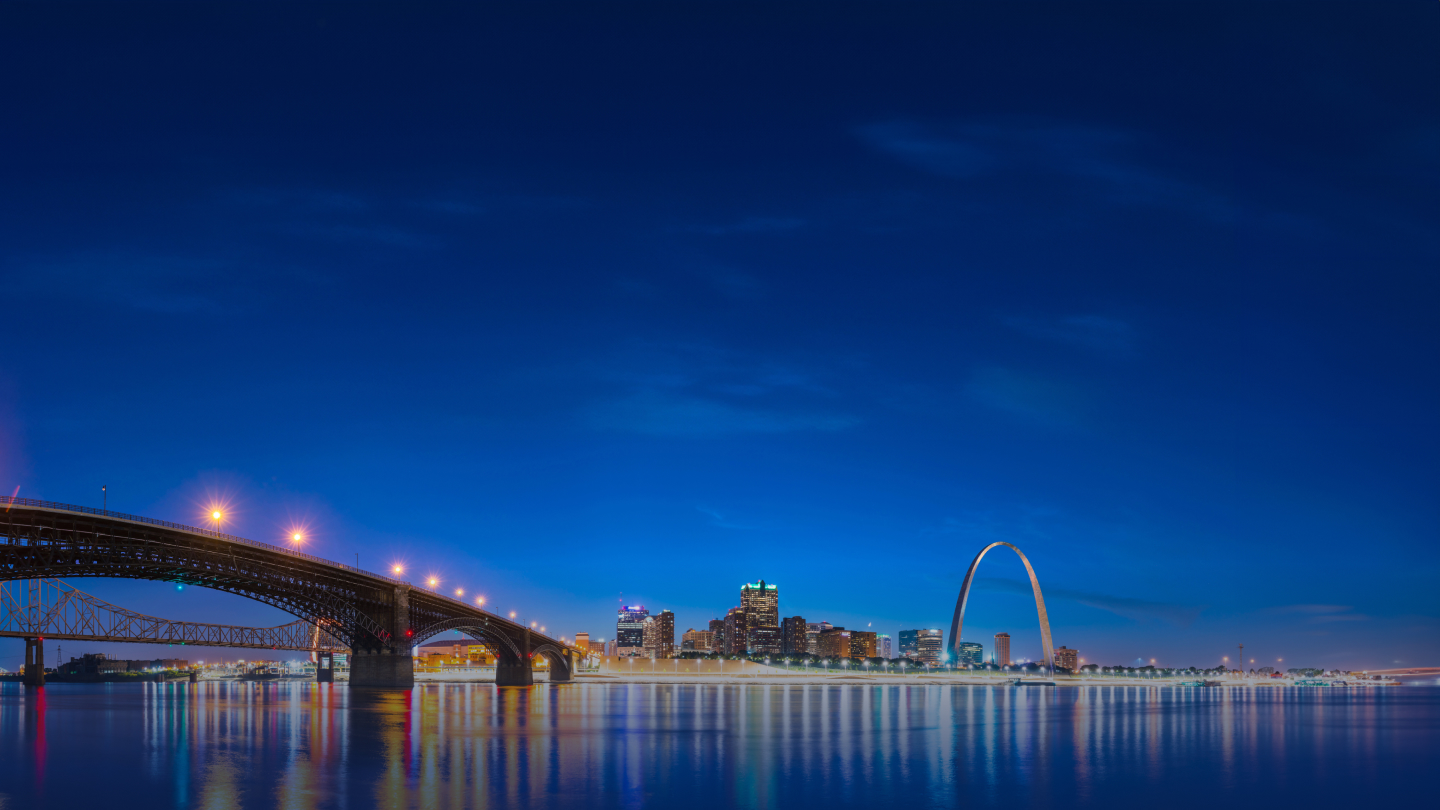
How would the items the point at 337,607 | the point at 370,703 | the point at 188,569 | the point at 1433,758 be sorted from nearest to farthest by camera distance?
the point at 1433,758, the point at 370,703, the point at 188,569, the point at 337,607

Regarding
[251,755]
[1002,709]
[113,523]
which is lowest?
[1002,709]

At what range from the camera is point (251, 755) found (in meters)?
48.2

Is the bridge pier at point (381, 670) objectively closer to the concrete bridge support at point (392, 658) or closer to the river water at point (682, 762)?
the concrete bridge support at point (392, 658)

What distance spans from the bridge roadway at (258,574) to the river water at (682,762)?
15.9m

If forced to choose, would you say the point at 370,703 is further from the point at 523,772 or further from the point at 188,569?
the point at 523,772

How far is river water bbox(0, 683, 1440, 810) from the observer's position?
36.4 meters

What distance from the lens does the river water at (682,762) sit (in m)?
36.4

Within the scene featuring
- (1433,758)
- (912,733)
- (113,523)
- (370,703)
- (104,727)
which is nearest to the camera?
(1433,758)

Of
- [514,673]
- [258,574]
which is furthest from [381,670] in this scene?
[514,673]

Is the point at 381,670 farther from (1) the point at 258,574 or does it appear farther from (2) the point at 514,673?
(2) the point at 514,673

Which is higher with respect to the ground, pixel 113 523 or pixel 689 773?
pixel 113 523

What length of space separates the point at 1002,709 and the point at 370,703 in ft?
203

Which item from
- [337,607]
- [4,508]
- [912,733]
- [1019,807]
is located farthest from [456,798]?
[337,607]

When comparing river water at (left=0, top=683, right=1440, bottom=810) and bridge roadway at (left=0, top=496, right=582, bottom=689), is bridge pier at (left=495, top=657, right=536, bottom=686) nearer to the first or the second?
bridge roadway at (left=0, top=496, right=582, bottom=689)
